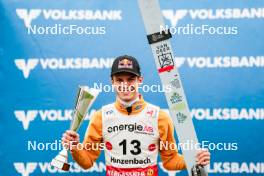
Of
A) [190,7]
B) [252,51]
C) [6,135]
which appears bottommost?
[6,135]

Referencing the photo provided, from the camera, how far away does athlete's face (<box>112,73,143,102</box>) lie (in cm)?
218

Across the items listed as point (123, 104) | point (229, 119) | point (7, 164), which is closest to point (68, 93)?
point (7, 164)

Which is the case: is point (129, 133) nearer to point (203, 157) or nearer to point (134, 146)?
point (134, 146)

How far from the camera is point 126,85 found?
220 centimetres

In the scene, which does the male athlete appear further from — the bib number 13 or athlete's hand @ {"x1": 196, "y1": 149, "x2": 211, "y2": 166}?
athlete's hand @ {"x1": 196, "y1": 149, "x2": 211, "y2": 166}

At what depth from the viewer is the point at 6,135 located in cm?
300

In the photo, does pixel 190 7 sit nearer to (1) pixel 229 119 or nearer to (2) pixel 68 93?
(1) pixel 229 119

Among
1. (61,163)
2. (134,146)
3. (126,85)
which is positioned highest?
(126,85)

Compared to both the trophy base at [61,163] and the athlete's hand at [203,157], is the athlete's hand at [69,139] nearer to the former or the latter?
the trophy base at [61,163]

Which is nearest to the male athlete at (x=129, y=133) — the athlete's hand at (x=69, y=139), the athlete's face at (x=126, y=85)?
the athlete's face at (x=126, y=85)

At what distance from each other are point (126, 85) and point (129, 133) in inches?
9.5

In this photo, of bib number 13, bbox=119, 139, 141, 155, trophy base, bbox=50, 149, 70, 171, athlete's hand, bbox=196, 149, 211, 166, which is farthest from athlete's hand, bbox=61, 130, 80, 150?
athlete's hand, bbox=196, 149, 211, 166

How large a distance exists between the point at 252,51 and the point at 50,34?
4.40 feet

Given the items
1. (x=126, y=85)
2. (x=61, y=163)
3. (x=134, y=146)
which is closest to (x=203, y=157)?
(x=134, y=146)
